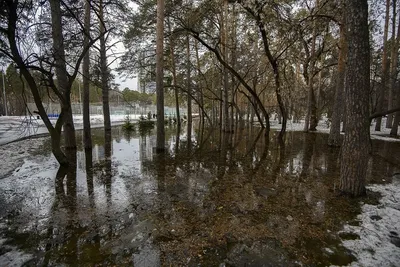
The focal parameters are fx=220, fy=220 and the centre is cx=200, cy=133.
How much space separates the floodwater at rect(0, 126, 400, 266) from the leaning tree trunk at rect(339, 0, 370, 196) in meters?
0.74

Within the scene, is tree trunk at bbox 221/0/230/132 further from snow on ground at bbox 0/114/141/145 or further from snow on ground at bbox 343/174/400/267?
snow on ground at bbox 343/174/400/267

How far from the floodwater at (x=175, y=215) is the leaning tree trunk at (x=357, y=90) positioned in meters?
0.74

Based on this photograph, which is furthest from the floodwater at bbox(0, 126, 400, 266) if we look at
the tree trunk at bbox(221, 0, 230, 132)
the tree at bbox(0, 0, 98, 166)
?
the tree trunk at bbox(221, 0, 230, 132)

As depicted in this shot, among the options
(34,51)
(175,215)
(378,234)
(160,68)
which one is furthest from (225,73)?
(378,234)

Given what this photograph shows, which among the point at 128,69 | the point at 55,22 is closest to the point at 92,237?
the point at 55,22

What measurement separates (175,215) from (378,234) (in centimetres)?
275

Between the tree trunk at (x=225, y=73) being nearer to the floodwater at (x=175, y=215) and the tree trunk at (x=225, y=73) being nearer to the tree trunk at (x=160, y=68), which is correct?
the tree trunk at (x=160, y=68)

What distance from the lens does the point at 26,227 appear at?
308 cm

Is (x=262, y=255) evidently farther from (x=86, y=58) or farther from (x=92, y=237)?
(x=86, y=58)

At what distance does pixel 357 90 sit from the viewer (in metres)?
3.74

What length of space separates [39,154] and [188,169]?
5.67m

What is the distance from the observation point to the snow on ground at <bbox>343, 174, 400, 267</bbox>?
239 cm

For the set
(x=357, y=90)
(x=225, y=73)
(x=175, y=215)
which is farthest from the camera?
(x=225, y=73)

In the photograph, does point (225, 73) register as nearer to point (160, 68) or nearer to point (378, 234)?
point (160, 68)
